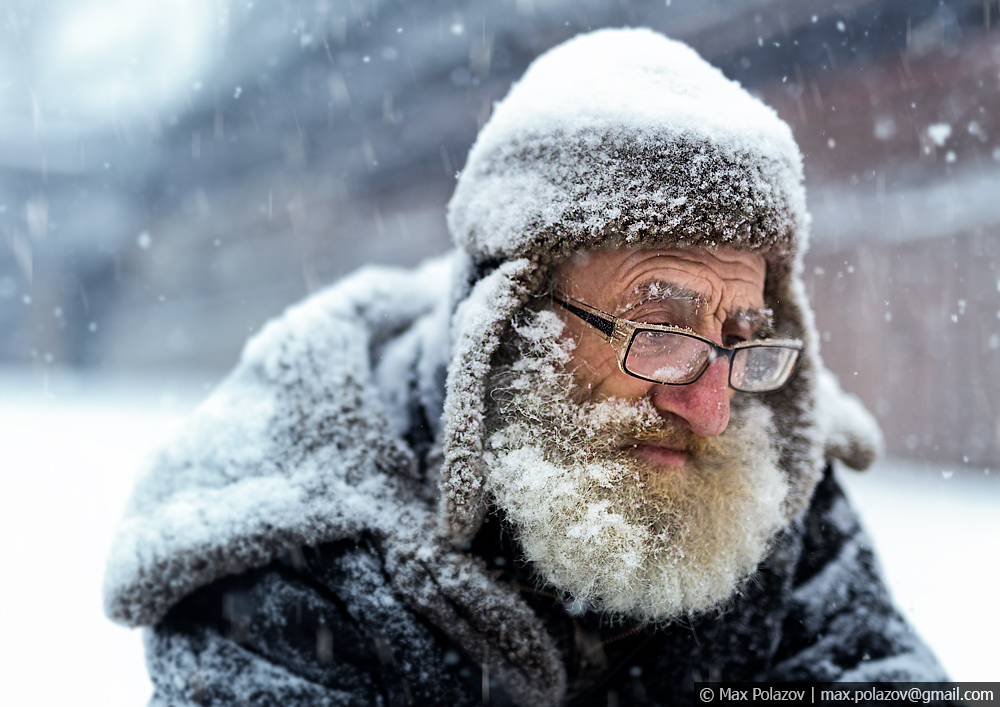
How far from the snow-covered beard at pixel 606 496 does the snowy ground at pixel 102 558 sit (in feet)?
2.86

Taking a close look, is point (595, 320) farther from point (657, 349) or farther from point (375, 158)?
point (375, 158)

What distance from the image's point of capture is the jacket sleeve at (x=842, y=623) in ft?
5.07

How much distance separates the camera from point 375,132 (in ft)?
19.2

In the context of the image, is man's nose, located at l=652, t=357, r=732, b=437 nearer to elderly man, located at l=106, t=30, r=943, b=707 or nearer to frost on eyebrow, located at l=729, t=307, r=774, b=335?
elderly man, located at l=106, t=30, r=943, b=707

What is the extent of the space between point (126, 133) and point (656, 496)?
863 centimetres

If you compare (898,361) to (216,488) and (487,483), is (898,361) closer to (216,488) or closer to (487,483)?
(487,483)

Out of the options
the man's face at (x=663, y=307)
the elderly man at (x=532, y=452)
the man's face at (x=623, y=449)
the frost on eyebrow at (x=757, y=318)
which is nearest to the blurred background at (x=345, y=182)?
the frost on eyebrow at (x=757, y=318)

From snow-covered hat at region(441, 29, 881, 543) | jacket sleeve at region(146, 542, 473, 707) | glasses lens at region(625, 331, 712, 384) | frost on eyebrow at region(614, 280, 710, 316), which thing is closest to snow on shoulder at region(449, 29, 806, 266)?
snow-covered hat at region(441, 29, 881, 543)

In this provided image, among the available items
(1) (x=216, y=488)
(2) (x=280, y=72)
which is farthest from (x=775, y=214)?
(2) (x=280, y=72)

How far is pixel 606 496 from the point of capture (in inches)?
47.9

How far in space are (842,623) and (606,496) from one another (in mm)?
935

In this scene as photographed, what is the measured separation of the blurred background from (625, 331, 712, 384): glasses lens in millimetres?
582

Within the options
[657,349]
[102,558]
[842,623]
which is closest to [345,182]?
[102,558]

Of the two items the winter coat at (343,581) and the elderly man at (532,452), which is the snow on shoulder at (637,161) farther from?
the winter coat at (343,581)
